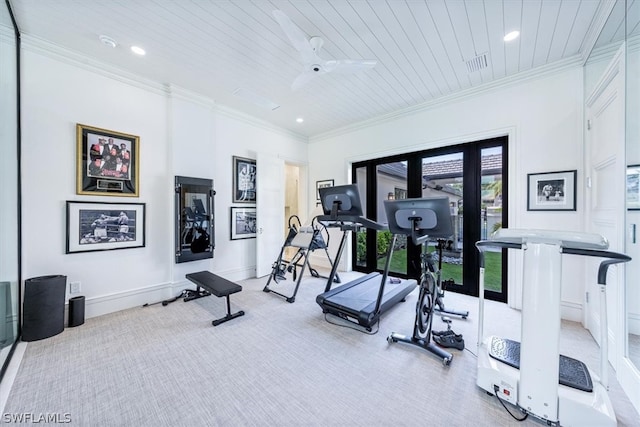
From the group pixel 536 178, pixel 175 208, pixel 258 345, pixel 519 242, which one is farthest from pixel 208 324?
pixel 536 178

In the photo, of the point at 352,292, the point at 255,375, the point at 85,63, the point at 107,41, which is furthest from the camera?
the point at 352,292

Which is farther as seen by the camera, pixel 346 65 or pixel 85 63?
pixel 85 63

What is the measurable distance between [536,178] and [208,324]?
4416mm

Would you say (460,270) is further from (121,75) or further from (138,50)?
(121,75)

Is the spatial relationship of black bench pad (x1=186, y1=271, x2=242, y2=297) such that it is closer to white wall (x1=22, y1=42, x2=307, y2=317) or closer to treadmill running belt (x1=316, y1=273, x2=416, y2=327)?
white wall (x1=22, y1=42, x2=307, y2=317)

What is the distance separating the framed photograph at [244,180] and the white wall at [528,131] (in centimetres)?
302

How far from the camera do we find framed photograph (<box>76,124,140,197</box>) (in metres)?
2.90

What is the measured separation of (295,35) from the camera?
2145mm

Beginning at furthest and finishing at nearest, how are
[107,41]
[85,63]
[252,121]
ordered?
[252,121] → [85,63] → [107,41]

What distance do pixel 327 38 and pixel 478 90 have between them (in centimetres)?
245

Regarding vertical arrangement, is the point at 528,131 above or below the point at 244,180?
above

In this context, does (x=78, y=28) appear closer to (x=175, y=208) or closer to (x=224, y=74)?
(x=224, y=74)

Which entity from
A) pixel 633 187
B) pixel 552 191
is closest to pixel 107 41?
pixel 633 187

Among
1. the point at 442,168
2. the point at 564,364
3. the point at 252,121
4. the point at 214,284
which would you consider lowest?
the point at 564,364
